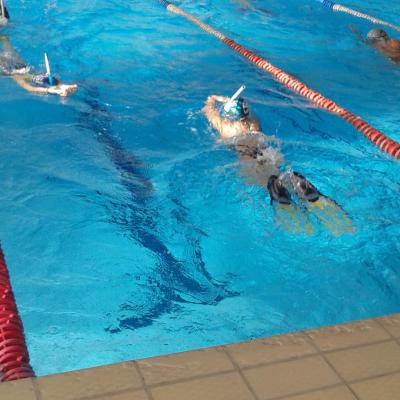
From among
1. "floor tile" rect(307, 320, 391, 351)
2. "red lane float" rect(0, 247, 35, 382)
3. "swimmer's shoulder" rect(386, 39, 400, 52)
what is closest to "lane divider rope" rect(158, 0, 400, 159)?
"swimmer's shoulder" rect(386, 39, 400, 52)

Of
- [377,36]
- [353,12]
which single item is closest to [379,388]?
[377,36]

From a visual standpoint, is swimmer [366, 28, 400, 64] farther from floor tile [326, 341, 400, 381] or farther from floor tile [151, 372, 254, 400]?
floor tile [151, 372, 254, 400]

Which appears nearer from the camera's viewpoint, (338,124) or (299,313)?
(299,313)

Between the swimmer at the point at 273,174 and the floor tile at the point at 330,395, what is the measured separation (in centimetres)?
218

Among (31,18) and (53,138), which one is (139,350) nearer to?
(53,138)

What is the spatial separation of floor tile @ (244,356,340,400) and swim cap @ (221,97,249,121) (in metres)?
3.12

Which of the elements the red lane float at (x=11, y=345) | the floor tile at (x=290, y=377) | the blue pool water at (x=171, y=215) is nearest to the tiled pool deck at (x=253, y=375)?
the floor tile at (x=290, y=377)

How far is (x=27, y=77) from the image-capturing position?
5.93 meters

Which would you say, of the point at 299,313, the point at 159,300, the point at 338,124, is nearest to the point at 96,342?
the point at 159,300

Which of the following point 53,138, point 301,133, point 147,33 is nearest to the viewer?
point 53,138

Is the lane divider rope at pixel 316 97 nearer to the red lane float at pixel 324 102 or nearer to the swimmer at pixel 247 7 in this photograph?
the red lane float at pixel 324 102

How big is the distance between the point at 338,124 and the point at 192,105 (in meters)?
1.59

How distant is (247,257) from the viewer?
3.65m

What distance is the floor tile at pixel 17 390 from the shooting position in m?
1.52
